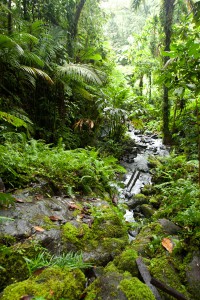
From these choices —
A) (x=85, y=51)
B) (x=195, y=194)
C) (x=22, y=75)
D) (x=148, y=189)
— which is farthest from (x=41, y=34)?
(x=195, y=194)

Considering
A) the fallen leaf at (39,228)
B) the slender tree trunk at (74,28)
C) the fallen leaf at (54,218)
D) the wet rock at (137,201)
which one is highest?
the slender tree trunk at (74,28)

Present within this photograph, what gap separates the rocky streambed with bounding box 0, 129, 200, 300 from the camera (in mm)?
1804

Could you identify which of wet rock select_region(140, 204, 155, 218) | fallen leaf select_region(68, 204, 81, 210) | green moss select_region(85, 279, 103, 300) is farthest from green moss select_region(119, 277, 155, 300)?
wet rock select_region(140, 204, 155, 218)

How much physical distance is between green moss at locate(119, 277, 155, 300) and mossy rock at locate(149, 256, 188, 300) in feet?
1.08

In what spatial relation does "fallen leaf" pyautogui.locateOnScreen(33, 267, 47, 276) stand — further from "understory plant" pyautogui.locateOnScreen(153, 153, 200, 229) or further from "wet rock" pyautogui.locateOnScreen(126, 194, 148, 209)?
"wet rock" pyautogui.locateOnScreen(126, 194, 148, 209)

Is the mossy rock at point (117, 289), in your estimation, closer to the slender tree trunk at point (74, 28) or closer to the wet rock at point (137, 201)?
the wet rock at point (137, 201)

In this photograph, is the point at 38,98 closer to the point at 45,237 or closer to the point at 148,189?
the point at 148,189

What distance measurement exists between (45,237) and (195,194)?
91.8 inches

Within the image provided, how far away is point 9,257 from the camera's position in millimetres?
1949

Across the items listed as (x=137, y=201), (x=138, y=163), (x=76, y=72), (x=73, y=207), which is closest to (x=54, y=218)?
(x=73, y=207)

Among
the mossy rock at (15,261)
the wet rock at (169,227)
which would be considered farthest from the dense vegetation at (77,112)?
the mossy rock at (15,261)

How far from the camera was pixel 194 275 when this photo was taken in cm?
223

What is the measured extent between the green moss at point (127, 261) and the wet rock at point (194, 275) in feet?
1.80

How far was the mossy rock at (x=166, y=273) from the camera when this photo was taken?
2113mm
